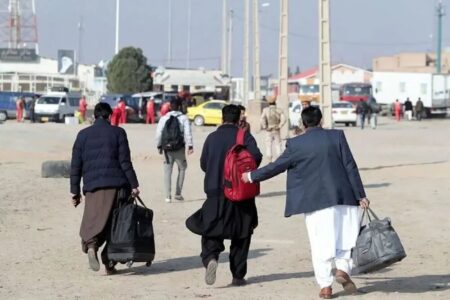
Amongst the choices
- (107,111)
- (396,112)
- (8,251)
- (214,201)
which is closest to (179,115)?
(8,251)

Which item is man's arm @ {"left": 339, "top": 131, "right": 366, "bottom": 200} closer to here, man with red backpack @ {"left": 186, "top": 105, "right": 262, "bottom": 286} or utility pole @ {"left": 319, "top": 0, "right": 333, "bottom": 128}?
man with red backpack @ {"left": 186, "top": 105, "right": 262, "bottom": 286}

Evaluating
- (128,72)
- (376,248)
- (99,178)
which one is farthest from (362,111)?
(128,72)

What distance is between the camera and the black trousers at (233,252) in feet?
28.6

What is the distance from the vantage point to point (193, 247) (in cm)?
1163

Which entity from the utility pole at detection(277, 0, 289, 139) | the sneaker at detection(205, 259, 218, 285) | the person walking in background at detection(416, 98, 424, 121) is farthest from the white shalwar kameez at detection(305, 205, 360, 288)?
the person walking in background at detection(416, 98, 424, 121)

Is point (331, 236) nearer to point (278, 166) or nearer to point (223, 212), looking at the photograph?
point (278, 166)

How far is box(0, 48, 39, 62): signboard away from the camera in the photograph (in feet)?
370

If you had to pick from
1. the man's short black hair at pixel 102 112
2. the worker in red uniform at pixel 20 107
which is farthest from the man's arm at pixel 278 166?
the worker in red uniform at pixel 20 107

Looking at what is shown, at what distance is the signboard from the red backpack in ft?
349

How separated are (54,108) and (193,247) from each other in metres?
44.9

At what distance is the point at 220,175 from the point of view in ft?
28.7

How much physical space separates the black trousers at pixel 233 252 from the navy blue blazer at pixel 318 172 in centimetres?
87

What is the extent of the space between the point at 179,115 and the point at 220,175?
6.63 metres

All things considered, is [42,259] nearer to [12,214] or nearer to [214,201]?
[214,201]
